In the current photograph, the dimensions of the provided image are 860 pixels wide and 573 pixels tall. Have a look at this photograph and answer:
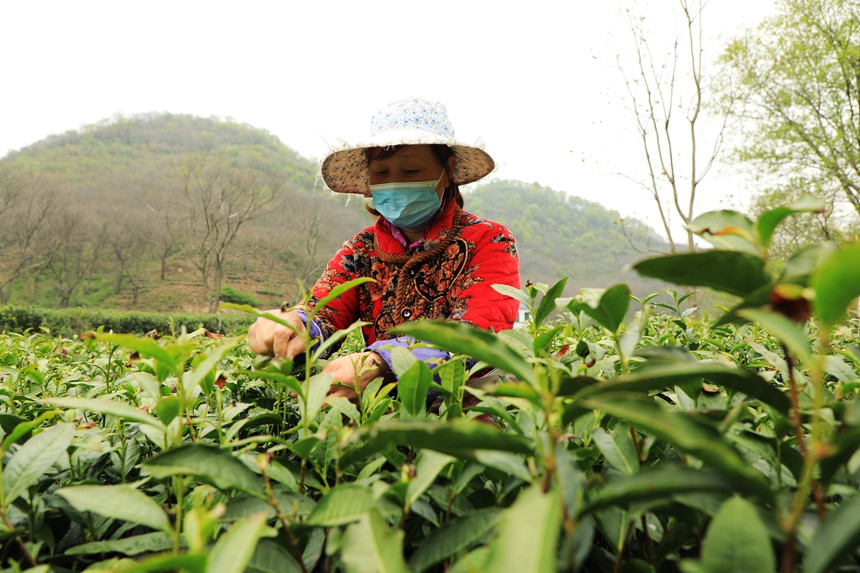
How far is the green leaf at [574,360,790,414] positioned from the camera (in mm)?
396

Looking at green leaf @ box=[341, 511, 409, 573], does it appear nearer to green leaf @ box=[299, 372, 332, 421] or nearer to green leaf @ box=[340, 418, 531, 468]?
green leaf @ box=[340, 418, 531, 468]

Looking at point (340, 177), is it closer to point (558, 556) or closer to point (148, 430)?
point (148, 430)

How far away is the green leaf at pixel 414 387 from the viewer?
67cm

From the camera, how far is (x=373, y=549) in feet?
1.35

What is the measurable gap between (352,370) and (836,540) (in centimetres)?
90

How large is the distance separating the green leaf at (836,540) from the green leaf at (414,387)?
0.43m

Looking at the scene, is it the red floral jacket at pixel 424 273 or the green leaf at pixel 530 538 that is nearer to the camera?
the green leaf at pixel 530 538

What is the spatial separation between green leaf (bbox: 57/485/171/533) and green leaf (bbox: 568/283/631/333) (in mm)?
522

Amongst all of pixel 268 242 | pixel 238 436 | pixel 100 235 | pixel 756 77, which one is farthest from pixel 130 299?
pixel 238 436

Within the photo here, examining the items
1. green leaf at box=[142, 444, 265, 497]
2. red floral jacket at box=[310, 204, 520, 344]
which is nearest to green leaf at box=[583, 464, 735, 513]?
green leaf at box=[142, 444, 265, 497]

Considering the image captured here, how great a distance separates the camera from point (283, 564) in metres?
0.50

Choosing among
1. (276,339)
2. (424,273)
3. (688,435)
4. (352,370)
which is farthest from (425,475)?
(424,273)

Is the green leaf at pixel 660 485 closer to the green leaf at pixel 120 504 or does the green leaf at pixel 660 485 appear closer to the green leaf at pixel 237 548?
the green leaf at pixel 237 548

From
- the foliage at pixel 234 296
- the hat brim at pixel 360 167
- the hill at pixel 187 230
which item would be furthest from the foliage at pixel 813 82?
the foliage at pixel 234 296
